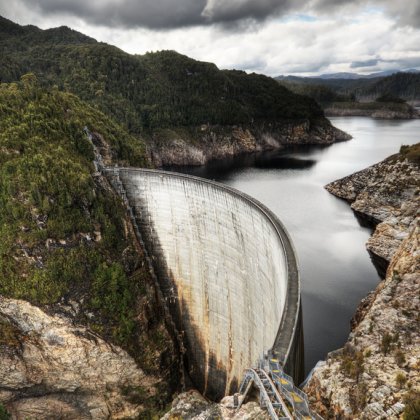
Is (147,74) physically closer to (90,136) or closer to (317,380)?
(90,136)

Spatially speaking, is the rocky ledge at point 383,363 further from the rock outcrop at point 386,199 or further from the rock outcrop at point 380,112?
the rock outcrop at point 380,112

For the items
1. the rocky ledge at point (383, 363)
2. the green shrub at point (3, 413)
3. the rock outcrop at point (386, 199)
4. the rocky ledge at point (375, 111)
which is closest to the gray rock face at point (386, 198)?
→ the rock outcrop at point (386, 199)

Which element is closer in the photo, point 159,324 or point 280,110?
point 159,324

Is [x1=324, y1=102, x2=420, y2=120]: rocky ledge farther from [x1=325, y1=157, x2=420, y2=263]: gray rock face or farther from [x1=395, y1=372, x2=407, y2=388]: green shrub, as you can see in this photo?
[x1=395, y1=372, x2=407, y2=388]: green shrub

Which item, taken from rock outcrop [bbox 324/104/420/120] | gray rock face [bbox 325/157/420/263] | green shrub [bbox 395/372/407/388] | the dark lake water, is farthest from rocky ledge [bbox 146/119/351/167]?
green shrub [bbox 395/372/407/388]

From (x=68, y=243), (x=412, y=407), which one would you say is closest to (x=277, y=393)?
(x=412, y=407)

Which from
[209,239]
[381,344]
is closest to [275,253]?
[381,344]

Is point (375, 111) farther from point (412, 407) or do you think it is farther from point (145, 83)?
point (412, 407)
